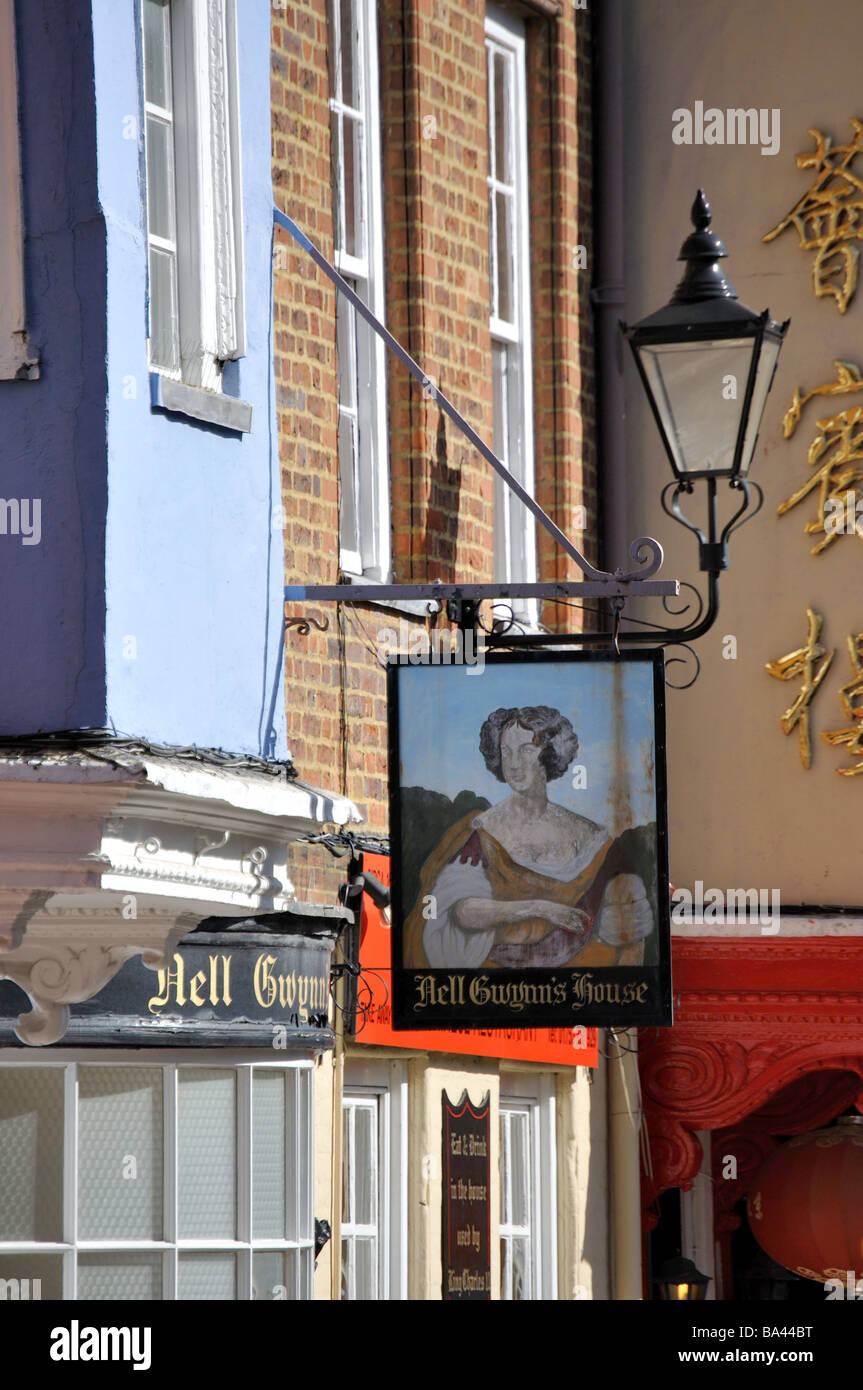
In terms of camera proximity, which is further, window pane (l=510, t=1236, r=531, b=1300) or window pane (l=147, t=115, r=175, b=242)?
window pane (l=510, t=1236, r=531, b=1300)

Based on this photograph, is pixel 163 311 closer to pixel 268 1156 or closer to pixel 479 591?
pixel 479 591

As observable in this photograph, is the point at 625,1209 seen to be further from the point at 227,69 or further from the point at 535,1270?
the point at 227,69

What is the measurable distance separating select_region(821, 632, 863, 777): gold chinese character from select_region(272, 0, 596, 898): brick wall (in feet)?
4.36

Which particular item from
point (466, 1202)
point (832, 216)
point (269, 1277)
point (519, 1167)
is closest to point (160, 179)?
point (269, 1277)

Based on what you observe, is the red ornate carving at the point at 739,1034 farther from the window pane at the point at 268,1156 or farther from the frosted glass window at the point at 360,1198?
the window pane at the point at 268,1156

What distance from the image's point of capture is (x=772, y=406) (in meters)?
12.2

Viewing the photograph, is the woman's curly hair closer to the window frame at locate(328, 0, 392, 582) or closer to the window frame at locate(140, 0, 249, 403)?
the window frame at locate(140, 0, 249, 403)

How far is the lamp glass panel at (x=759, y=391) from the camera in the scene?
28.1 ft

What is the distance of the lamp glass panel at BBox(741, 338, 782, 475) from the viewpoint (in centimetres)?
856

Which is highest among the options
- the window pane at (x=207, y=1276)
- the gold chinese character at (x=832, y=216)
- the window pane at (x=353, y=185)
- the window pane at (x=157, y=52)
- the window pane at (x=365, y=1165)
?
the gold chinese character at (x=832, y=216)

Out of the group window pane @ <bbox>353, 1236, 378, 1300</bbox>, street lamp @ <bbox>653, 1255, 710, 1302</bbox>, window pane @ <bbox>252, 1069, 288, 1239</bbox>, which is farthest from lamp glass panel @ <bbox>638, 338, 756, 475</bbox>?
street lamp @ <bbox>653, 1255, 710, 1302</bbox>

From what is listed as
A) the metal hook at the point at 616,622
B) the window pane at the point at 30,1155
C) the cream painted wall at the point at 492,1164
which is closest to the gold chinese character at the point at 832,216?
the cream painted wall at the point at 492,1164

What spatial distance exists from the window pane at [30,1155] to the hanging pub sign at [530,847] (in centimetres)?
116

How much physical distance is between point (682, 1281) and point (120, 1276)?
4359 millimetres
